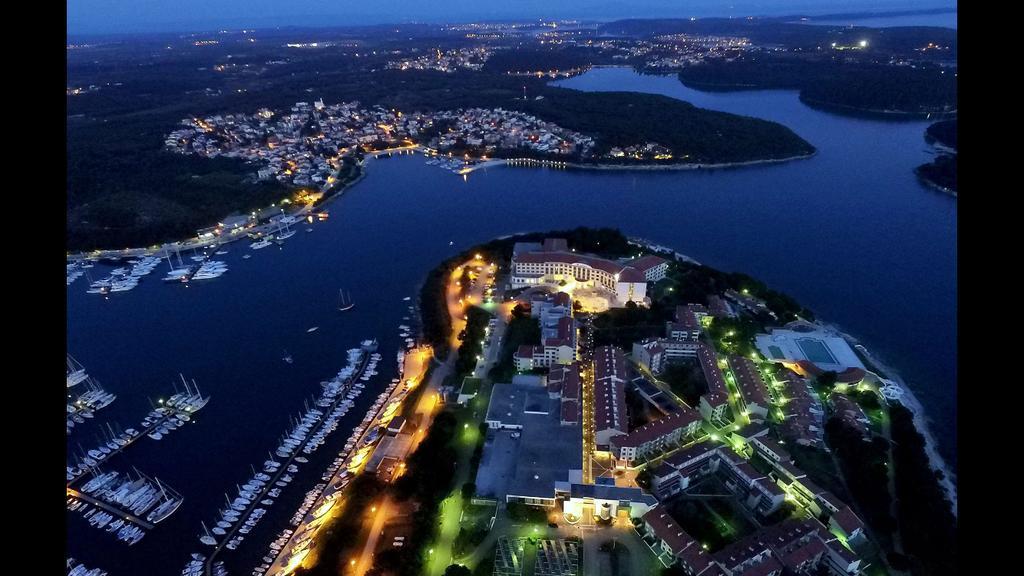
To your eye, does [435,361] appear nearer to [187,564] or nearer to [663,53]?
[187,564]

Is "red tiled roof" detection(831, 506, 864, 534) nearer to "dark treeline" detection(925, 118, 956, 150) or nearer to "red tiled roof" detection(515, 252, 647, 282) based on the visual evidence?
"red tiled roof" detection(515, 252, 647, 282)

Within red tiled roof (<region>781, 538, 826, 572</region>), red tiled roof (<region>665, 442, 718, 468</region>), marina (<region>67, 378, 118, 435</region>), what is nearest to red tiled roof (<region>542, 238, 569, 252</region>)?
red tiled roof (<region>665, 442, 718, 468</region>)

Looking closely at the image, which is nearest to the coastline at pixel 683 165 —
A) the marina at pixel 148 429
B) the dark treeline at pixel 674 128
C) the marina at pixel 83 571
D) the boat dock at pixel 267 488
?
the dark treeline at pixel 674 128

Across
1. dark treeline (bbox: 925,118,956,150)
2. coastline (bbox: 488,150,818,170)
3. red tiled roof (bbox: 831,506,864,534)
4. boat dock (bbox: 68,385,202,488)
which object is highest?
dark treeline (bbox: 925,118,956,150)

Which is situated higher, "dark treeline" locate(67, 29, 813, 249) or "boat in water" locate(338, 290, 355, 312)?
→ "dark treeline" locate(67, 29, 813, 249)

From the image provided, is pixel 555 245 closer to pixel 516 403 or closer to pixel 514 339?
pixel 514 339
